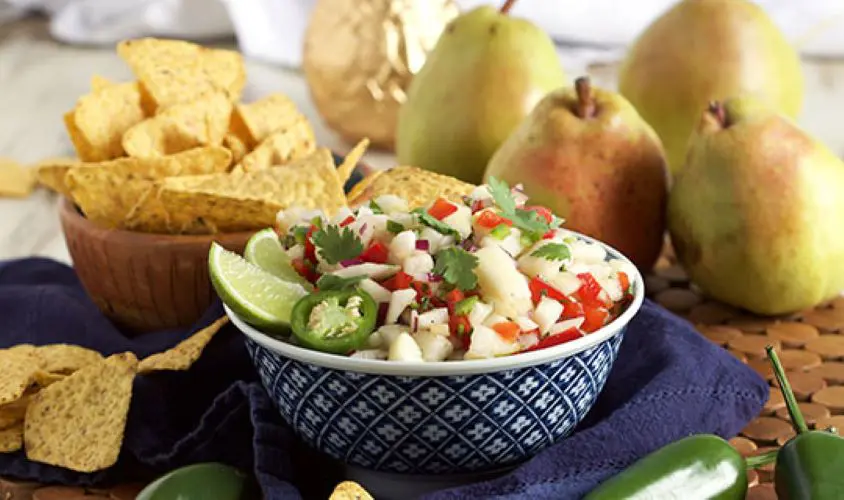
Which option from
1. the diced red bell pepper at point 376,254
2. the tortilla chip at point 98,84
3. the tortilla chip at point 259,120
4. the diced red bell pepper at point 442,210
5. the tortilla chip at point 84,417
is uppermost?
the diced red bell pepper at point 442,210

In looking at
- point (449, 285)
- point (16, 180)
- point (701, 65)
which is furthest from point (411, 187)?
point (16, 180)

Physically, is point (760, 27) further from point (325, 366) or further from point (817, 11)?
point (817, 11)

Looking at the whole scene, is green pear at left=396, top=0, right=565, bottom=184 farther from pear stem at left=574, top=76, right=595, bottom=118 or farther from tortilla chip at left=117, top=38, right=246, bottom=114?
tortilla chip at left=117, top=38, right=246, bottom=114

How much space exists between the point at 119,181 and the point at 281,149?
0.26m

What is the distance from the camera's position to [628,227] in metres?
1.81

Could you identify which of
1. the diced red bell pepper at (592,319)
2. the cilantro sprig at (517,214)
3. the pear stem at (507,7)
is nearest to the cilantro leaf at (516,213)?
the cilantro sprig at (517,214)

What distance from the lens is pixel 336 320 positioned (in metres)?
1.20

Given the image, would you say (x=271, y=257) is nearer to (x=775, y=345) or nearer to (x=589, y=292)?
(x=589, y=292)

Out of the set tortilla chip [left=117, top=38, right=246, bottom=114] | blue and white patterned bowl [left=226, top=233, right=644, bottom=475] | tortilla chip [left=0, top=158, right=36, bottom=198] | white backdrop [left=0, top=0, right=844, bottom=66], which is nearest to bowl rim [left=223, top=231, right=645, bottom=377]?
blue and white patterned bowl [left=226, top=233, right=644, bottom=475]

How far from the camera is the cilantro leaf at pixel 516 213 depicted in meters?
1.31

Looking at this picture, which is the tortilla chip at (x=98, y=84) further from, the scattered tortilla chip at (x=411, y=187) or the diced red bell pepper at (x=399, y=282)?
the diced red bell pepper at (x=399, y=282)

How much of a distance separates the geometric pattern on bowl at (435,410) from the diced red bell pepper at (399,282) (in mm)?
92

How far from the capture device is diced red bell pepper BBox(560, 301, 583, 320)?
49.5 inches

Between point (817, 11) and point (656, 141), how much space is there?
293 centimetres
